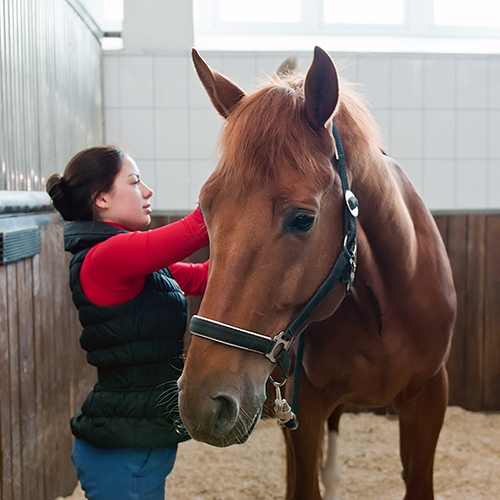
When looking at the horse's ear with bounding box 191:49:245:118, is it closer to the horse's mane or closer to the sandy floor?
the horse's mane

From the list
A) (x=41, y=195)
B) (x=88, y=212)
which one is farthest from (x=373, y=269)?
(x=41, y=195)

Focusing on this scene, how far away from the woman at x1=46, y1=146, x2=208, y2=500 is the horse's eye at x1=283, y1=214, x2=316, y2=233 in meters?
0.29

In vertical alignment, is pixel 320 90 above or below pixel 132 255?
above

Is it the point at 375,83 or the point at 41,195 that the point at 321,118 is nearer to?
the point at 41,195

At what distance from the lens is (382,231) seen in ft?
3.44

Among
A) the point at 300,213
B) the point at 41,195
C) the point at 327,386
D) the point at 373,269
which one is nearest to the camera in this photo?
the point at 300,213

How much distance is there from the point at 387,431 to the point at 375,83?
78.3 inches

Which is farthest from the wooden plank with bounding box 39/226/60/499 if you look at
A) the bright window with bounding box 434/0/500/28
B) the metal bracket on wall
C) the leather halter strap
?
the bright window with bounding box 434/0/500/28

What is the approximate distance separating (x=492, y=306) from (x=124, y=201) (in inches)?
85.2

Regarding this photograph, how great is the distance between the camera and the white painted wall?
2.69 meters

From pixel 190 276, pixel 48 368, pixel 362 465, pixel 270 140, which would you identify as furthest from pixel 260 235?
pixel 362 465

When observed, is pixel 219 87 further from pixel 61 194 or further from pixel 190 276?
pixel 190 276

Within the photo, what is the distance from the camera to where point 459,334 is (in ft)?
8.14

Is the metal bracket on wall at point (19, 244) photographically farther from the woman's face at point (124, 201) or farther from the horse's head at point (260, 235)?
the horse's head at point (260, 235)
